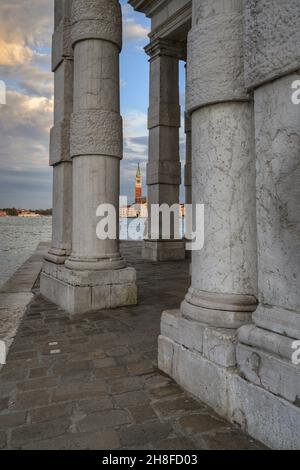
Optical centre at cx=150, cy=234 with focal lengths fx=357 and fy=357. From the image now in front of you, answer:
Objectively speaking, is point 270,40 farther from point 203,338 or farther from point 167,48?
point 167,48

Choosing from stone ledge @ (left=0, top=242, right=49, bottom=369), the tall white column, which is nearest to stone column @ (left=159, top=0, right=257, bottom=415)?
the tall white column

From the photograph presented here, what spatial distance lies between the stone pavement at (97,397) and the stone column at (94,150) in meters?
0.88

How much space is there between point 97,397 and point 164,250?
9528 millimetres

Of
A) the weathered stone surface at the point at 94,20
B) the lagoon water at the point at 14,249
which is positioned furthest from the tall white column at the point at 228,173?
the lagoon water at the point at 14,249

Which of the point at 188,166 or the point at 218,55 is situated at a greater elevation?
the point at 188,166

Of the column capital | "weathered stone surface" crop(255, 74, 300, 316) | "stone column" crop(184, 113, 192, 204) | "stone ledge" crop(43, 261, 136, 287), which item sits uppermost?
the column capital

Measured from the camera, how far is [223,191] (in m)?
2.77

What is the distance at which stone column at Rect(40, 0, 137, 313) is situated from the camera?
5504 millimetres

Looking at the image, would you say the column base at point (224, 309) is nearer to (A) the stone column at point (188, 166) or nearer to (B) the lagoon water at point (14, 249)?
(B) the lagoon water at point (14, 249)

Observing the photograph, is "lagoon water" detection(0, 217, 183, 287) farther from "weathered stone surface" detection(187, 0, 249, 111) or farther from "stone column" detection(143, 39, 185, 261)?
"weathered stone surface" detection(187, 0, 249, 111)

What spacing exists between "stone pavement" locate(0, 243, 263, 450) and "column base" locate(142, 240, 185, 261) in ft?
24.1

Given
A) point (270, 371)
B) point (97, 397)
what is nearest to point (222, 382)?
point (270, 371)

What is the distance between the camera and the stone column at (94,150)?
5504 mm

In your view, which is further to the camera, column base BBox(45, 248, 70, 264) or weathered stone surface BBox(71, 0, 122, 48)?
column base BBox(45, 248, 70, 264)
